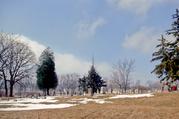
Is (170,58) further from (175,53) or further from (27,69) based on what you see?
(27,69)

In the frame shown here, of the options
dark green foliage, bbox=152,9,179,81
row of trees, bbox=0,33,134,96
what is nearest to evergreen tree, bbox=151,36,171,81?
dark green foliage, bbox=152,9,179,81

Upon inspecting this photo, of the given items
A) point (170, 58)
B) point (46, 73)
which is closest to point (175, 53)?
point (170, 58)

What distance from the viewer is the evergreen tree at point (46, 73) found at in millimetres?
76500

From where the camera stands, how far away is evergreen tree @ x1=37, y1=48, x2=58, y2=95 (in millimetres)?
76500

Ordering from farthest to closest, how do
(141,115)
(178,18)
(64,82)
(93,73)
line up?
(64,82), (93,73), (178,18), (141,115)

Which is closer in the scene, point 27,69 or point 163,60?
point 163,60

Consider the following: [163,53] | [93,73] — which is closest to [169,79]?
[163,53]

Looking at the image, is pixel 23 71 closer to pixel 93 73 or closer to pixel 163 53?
pixel 93 73

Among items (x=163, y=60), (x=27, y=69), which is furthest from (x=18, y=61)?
(x=163, y=60)

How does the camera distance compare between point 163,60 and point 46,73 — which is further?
point 46,73

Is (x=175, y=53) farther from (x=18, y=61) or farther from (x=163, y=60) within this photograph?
(x=18, y=61)

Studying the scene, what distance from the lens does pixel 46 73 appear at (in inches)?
3029

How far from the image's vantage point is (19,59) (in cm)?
7569

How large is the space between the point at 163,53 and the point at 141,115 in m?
8.11
